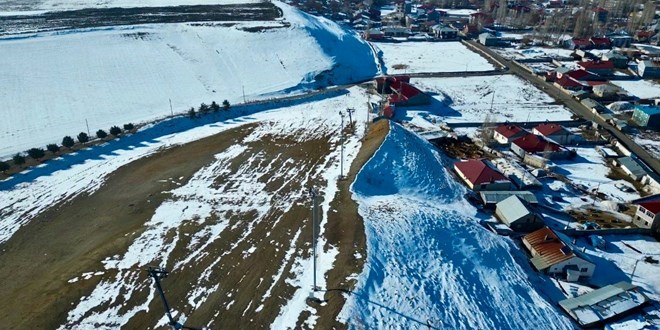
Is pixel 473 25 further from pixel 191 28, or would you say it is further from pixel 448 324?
pixel 448 324

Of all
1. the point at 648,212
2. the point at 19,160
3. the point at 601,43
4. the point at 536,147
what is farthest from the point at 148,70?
the point at 601,43

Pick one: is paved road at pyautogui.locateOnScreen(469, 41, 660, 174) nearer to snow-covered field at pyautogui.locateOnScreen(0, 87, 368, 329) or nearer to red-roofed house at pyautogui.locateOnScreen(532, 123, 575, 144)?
red-roofed house at pyautogui.locateOnScreen(532, 123, 575, 144)

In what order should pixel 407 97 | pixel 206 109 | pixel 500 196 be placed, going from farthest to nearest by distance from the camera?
pixel 407 97
pixel 206 109
pixel 500 196

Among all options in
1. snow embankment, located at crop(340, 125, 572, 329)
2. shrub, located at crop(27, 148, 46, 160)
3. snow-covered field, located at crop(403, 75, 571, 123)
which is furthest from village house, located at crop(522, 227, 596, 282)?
shrub, located at crop(27, 148, 46, 160)

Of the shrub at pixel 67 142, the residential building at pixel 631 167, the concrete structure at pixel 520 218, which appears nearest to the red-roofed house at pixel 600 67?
the residential building at pixel 631 167

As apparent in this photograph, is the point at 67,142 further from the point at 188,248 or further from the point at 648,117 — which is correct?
the point at 648,117

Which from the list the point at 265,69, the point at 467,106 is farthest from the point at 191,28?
the point at 467,106
